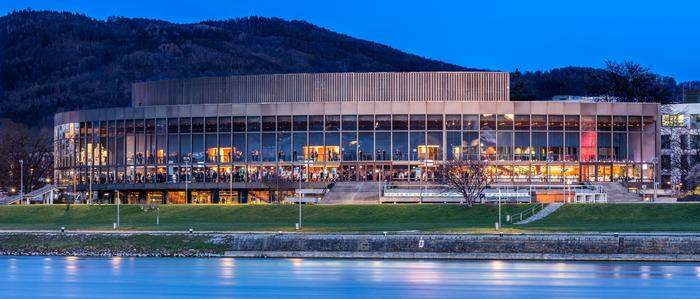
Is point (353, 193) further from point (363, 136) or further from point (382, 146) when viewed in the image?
point (382, 146)

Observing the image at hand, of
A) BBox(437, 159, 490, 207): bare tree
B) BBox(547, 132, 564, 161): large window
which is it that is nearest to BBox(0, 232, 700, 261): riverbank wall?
BBox(437, 159, 490, 207): bare tree

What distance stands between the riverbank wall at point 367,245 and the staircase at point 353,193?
4586cm

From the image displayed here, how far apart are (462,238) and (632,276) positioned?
1551cm

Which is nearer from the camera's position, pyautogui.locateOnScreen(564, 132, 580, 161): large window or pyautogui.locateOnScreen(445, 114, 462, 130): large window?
pyautogui.locateOnScreen(445, 114, 462, 130): large window

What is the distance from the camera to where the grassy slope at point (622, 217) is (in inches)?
3861

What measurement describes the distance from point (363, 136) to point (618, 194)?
32124 mm

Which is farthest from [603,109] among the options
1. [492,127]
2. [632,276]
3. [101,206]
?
[632,276]

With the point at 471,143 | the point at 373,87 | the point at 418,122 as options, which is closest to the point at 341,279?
the point at 418,122

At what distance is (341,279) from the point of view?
70625mm

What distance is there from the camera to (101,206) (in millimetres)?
124875

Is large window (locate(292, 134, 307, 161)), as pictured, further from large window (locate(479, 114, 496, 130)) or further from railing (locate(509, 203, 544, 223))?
railing (locate(509, 203, 544, 223))

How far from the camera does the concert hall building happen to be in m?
154

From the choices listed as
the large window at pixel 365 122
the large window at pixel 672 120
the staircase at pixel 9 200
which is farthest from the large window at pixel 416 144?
the large window at pixel 672 120

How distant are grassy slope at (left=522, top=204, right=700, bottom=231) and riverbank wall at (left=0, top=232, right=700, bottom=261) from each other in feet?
43.3
